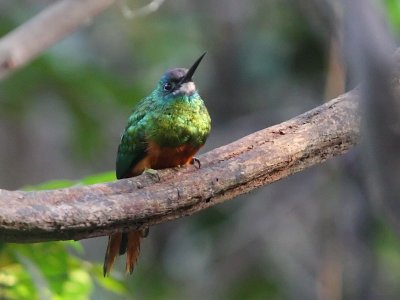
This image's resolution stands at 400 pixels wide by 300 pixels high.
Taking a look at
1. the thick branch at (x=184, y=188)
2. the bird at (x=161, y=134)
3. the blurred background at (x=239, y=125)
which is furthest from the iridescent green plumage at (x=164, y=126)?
the blurred background at (x=239, y=125)

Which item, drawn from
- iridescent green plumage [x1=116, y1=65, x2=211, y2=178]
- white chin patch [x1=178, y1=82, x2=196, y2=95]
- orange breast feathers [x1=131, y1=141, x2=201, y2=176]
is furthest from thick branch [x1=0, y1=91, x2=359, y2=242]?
white chin patch [x1=178, y1=82, x2=196, y2=95]

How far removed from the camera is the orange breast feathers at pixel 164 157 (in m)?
1.81

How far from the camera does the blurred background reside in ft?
10.8

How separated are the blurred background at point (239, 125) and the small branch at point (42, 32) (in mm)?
1172

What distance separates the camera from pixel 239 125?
373 centimetres

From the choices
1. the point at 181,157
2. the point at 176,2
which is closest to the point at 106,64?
the point at 176,2

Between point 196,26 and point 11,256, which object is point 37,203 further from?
point 196,26

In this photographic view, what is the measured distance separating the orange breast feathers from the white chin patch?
0.72 ft

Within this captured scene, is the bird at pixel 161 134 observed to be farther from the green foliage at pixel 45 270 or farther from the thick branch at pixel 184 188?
the thick branch at pixel 184 188

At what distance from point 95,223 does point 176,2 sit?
3.62 metres

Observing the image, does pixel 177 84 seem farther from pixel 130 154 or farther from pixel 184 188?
pixel 184 188

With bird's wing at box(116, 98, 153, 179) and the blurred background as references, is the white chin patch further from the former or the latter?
the blurred background

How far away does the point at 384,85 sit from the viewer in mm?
396

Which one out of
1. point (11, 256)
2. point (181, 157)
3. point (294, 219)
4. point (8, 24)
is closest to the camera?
point (11, 256)
